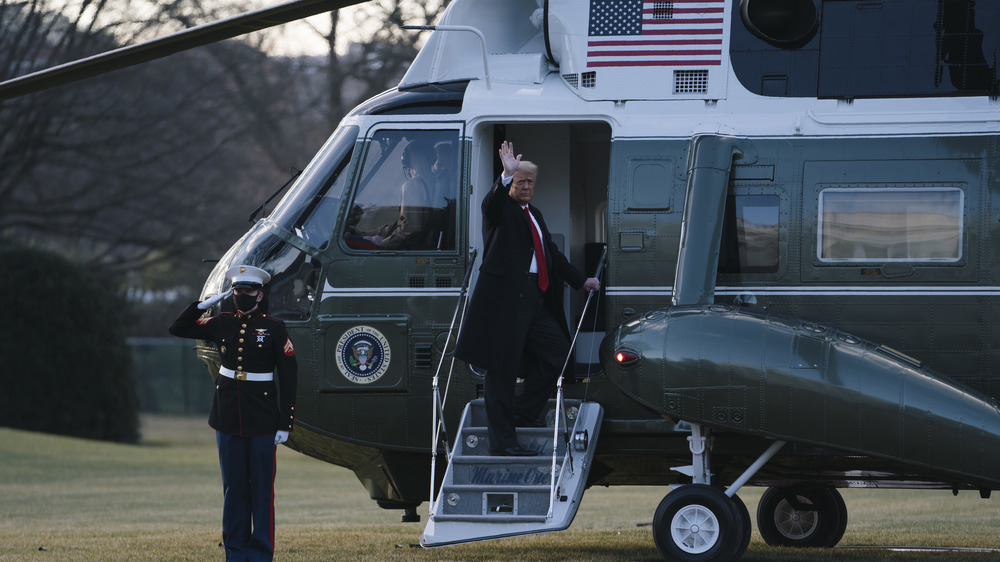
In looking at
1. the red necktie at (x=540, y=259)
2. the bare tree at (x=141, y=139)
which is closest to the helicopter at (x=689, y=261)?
the red necktie at (x=540, y=259)

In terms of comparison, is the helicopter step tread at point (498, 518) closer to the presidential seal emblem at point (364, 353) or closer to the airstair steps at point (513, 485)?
the airstair steps at point (513, 485)

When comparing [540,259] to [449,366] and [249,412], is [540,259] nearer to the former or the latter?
[449,366]

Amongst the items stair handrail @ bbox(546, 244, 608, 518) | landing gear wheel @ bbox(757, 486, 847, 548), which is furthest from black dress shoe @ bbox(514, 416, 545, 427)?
landing gear wheel @ bbox(757, 486, 847, 548)

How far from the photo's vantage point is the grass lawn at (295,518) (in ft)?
29.0

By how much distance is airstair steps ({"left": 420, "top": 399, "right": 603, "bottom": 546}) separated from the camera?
7094 millimetres

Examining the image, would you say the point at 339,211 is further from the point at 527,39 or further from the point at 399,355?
the point at 527,39

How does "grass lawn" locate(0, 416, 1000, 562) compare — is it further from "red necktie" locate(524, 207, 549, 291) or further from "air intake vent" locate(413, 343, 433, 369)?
"red necktie" locate(524, 207, 549, 291)

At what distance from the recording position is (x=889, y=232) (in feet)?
25.3

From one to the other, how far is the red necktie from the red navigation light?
27.4 inches

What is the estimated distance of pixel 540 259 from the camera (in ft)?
25.5

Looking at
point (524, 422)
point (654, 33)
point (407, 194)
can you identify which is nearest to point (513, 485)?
point (524, 422)

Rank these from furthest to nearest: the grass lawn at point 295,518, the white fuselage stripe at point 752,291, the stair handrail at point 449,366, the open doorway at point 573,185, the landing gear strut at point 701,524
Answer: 1. the grass lawn at point 295,518
2. the open doorway at point 573,185
3. the stair handrail at point 449,366
4. the white fuselage stripe at point 752,291
5. the landing gear strut at point 701,524

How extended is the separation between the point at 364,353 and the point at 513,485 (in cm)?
153

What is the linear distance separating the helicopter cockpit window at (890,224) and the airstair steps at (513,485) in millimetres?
1878
